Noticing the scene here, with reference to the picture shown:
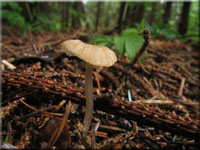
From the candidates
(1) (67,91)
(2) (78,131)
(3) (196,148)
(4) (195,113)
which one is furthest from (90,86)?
(4) (195,113)

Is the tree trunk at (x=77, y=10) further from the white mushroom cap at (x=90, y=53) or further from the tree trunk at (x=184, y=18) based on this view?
the white mushroom cap at (x=90, y=53)

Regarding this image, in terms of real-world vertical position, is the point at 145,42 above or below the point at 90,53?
above

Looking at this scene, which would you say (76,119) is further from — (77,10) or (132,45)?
(77,10)

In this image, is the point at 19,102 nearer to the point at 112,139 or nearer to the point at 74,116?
the point at 74,116

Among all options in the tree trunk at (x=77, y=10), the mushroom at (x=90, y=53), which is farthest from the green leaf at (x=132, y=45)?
the tree trunk at (x=77, y=10)

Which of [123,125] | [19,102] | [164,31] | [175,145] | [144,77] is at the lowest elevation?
[175,145]

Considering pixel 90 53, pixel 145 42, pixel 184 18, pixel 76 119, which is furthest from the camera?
pixel 184 18

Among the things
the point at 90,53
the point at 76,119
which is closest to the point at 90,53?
the point at 90,53

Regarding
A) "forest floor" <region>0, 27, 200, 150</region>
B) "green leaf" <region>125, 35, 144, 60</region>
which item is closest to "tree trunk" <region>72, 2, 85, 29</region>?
"green leaf" <region>125, 35, 144, 60</region>

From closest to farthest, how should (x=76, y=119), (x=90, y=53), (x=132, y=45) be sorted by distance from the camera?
(x=90, y=53)
(x=76, y=119)
(x=132, y=45)
